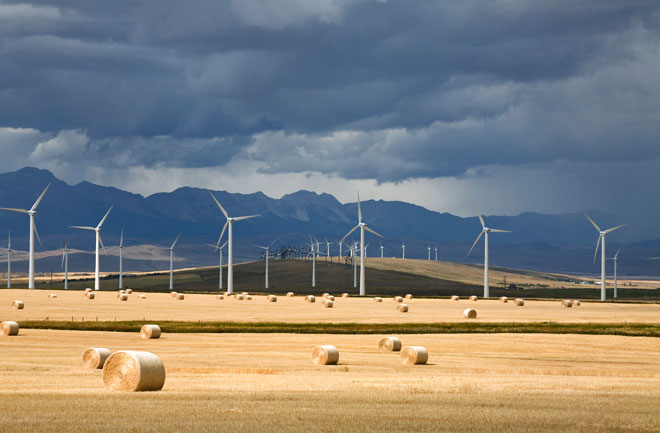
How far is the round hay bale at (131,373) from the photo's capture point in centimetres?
2297

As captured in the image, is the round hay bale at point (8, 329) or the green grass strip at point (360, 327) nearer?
the round hay bale at point (8, 329)

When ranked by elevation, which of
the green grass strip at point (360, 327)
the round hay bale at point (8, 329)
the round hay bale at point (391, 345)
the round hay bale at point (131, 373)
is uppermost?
the round hay bale at point (131, 373)

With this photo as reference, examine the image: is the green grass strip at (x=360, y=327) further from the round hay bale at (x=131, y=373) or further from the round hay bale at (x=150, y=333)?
the round hay bale at (x=131, y=373)

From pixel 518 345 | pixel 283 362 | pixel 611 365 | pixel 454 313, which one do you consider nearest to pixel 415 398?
pixel 283 362

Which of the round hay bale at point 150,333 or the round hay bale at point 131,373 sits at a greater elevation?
the round hay bale at point 131,373

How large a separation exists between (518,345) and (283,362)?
17099 millimetres

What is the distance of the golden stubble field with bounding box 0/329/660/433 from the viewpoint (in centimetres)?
1895

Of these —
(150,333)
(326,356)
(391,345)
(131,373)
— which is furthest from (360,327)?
(131,373)

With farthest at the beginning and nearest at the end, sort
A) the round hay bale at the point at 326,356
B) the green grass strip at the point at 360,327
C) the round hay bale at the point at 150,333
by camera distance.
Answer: the green grass strip at the point at 360,327 → the round hay bale at the point at 150,333 → the round hay bale at the point at 326,356

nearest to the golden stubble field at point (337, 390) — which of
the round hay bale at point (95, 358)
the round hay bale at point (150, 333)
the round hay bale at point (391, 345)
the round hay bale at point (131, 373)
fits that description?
the round hay bale at point (95, 358)

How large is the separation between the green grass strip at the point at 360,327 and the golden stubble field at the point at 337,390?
A: 11332 mm

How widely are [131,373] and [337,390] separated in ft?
19.3

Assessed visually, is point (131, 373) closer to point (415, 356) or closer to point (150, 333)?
point (415, 356)

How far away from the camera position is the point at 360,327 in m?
65.6
